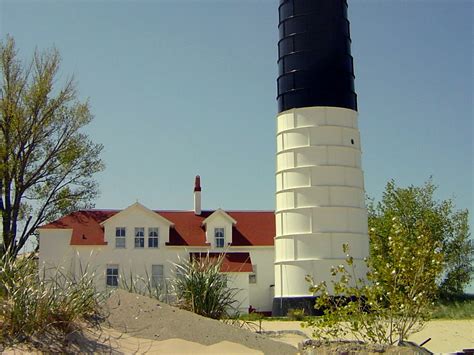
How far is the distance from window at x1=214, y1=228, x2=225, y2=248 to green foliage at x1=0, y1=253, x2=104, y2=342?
23327 millimetres

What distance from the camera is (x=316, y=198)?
27641 millimetres

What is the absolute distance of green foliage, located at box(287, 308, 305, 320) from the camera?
25797mm

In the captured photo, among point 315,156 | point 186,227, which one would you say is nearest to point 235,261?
point 186,227

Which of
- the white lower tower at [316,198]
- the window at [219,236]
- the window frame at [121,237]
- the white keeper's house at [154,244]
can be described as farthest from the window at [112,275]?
the white lower tower at [316,198]

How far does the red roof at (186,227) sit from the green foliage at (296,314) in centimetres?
1074

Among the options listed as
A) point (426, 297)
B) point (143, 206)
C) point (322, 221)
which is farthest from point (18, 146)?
point (426, 297)

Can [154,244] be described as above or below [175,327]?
above

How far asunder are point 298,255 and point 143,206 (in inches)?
435

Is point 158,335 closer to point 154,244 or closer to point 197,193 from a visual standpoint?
point 154,244

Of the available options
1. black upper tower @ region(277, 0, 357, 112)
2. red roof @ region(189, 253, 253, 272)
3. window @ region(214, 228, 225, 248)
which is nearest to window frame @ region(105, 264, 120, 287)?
red roof @ region(189, 253, 253, 272)

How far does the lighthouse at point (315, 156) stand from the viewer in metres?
27.5

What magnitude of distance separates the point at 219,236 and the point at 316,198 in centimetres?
1061

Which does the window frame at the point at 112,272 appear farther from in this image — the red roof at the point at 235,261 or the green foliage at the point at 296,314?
the green foliage at the point at 296,314

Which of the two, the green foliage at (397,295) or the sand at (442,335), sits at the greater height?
the green foliage at (397,295)
